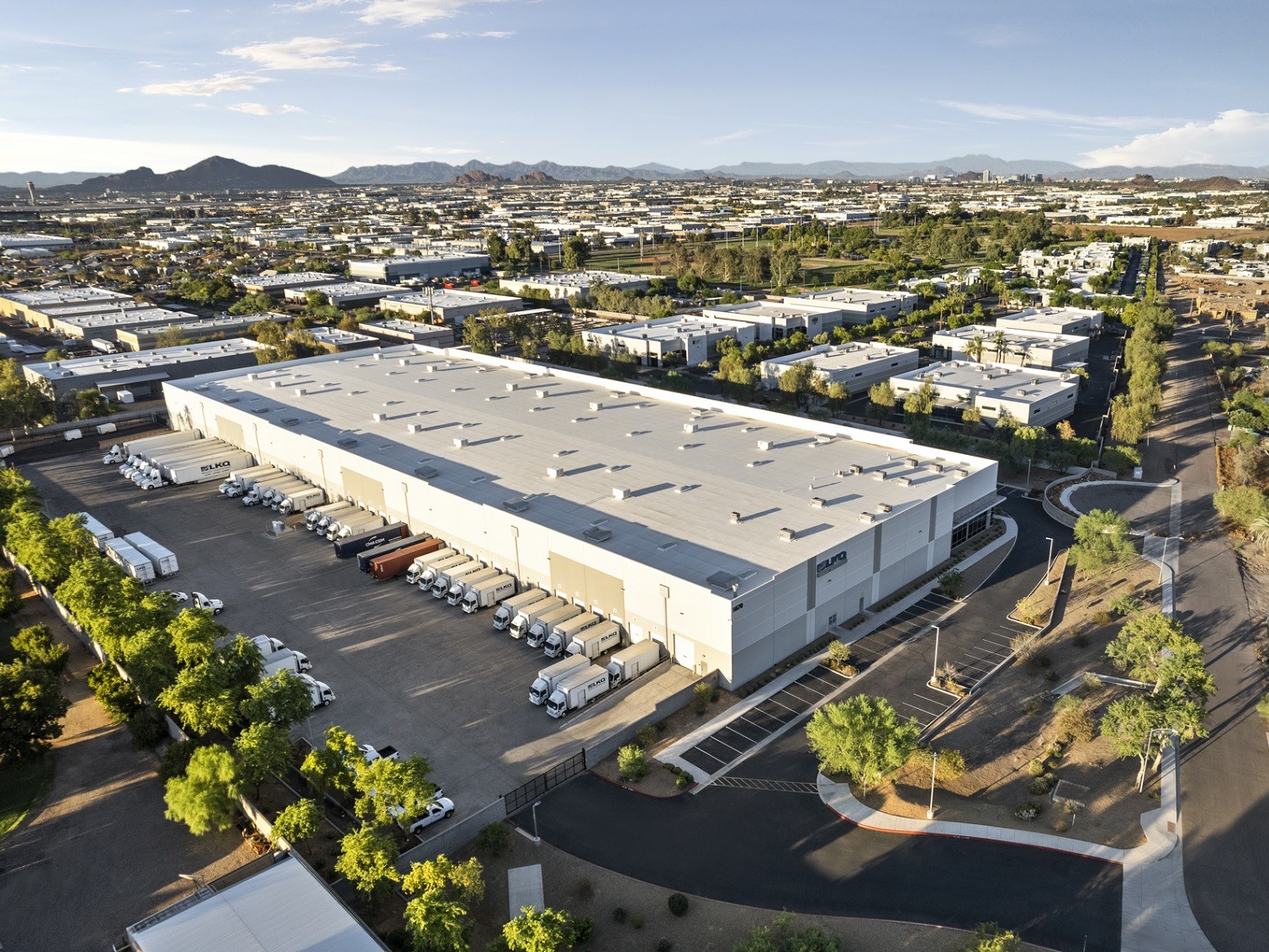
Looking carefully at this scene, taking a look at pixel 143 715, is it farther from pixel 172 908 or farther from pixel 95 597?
pixel 172 908

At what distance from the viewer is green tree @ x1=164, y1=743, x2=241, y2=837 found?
25203 millimetres

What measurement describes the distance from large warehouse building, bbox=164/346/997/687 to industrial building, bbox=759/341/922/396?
21.1m

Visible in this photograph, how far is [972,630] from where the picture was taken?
38.5 m

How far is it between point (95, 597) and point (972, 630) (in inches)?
1549

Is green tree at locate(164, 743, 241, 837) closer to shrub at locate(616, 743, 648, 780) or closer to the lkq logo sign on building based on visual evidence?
shrub at locate(616, 743, 648, 780)

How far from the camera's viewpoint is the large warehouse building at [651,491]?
35.7 m

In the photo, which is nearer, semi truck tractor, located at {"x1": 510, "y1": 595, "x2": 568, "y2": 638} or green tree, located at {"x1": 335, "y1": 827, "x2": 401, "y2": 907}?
green tree, located at {"x1": 335, "y1": 827, "x2": 401, "y2": 907}

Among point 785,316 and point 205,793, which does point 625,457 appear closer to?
point 205,793

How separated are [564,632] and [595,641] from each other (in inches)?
64.2

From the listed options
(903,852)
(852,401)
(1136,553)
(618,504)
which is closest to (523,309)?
(852,401)

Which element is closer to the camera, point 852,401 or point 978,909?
point 978,909

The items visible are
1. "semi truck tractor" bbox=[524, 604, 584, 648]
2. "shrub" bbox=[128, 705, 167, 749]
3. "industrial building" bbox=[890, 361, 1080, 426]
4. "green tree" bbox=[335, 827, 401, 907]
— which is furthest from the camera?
"industrial building" bbox=[890, 361, 1080, 426]

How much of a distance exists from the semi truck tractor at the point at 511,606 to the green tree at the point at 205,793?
14545 millimetres

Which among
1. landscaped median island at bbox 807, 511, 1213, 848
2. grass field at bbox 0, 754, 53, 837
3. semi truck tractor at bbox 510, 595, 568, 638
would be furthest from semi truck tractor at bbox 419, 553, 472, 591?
landscaped median island at bbox 807, 511, 1213, 848
